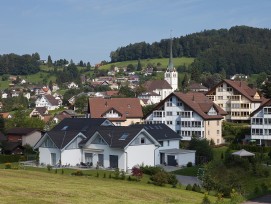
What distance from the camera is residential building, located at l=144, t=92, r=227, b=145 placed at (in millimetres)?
64812

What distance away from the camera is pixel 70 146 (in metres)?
48.9

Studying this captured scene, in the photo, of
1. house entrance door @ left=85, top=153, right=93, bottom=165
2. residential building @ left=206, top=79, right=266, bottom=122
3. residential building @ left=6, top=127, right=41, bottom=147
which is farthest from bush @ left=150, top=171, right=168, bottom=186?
residential building @ left=206, top=79, right=266, bottom=122

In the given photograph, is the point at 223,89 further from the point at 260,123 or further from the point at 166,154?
the point at 166,154

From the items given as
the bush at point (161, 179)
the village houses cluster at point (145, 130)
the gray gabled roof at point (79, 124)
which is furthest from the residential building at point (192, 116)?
the bush at point (161, 179)

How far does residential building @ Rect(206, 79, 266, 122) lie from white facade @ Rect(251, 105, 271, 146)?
12.9 m

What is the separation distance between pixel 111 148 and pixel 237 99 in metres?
34.2

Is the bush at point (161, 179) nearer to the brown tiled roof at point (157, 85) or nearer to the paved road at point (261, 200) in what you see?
the paved road at point (261, 200)

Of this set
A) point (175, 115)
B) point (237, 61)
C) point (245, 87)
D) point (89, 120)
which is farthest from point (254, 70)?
point (89, 120)

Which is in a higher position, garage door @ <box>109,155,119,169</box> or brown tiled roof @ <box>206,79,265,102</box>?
brown tiled roof @ <box>206,79,265,102</box>

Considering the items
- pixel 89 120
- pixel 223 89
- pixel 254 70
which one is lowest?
pixel 89 120

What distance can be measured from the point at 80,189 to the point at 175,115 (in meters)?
41.5

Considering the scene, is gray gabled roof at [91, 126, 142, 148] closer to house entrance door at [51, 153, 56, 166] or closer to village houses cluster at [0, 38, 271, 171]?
village houses cluster at [0, 38, 271, 171]

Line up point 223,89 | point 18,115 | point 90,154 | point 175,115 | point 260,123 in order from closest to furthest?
point 90,154 < point 260,123 < point 175,115 < point 223,89 < point 18,115

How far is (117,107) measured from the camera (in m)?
75.7
